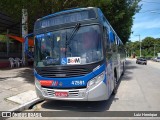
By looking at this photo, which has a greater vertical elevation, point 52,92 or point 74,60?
point 74,60

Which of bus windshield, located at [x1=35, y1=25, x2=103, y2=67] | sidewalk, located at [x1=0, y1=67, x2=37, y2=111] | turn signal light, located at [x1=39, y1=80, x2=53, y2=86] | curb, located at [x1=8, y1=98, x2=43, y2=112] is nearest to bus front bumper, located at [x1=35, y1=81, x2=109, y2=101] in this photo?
turn signal light, located at [x1=39, y1=80, x2=53, y2=86]

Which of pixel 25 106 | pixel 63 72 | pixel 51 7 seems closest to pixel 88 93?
pixel 63 72

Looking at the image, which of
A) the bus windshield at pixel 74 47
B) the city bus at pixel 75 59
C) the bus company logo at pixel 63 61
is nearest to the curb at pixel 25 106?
the city bus at pixel 75 59

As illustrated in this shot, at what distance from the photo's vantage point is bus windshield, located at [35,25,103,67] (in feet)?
22.5

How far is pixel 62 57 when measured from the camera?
7043 mm

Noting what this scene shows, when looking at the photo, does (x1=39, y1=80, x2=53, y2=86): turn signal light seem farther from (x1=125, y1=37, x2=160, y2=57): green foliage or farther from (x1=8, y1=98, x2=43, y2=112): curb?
(x1=125, y1=37, x2=160, y2=57): green foliage

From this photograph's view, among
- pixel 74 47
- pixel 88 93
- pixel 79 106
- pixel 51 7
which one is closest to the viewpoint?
pixel 88 93

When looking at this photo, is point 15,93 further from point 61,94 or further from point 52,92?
point 61,94

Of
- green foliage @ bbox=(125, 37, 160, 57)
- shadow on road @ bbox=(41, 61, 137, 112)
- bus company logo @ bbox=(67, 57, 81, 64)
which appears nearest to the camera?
bus company logo @ bbox=(67, 57, 81, 64)

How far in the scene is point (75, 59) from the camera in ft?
22.5

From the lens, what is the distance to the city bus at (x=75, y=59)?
22.1 ft

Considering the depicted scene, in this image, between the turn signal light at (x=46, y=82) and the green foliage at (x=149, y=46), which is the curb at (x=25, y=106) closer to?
the turn signal light at (x=46, y=82)

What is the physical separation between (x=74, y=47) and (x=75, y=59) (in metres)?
0.39

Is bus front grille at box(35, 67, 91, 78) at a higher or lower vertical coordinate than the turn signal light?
higher
